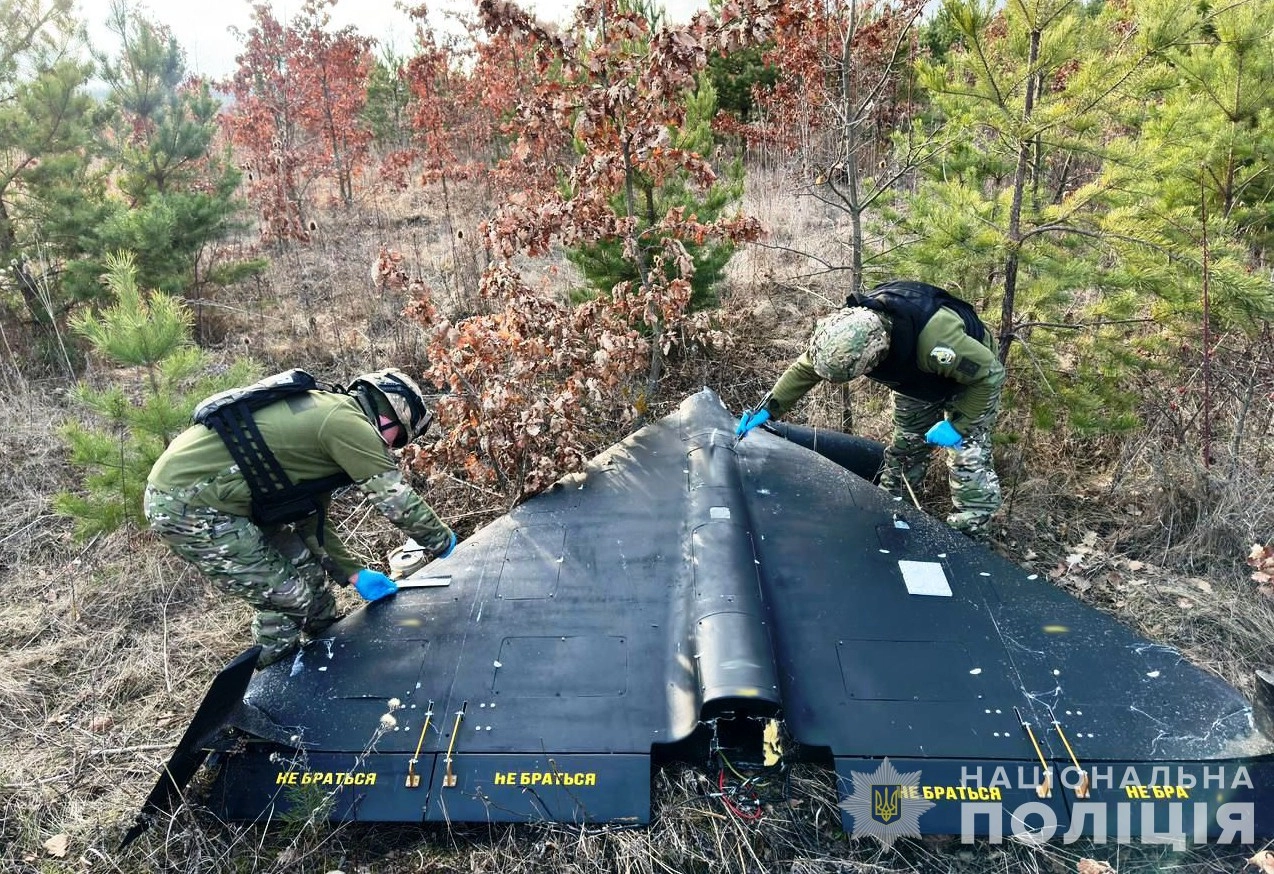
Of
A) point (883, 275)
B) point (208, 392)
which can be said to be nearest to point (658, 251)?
point (883, 275)

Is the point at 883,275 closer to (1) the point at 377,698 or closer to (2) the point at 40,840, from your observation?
(1) the point at 377,698

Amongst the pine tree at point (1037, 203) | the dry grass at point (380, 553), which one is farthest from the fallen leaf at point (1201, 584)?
the pine tree at point (1037, 203)

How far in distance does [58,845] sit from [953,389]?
4673mm

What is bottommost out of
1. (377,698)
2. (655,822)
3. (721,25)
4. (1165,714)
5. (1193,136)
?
(655,822)

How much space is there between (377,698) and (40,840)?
1.44m

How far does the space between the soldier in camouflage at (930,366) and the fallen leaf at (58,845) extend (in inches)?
142

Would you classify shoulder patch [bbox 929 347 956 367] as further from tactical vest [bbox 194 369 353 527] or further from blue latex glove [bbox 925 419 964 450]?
tactical vest [bbox 194 369 353 527]

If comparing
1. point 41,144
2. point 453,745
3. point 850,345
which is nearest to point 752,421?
point 850,345

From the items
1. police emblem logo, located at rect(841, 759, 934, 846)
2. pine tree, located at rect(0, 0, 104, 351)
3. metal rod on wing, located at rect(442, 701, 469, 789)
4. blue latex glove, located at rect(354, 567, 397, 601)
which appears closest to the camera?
police emblem logo, located at rect(841, 759, 934, 846)

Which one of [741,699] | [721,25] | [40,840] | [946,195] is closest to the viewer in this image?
[741,699]

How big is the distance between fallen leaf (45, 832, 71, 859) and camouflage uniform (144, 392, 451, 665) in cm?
93

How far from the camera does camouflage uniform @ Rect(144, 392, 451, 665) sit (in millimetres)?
3234

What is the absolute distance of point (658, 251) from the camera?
5.73 metres

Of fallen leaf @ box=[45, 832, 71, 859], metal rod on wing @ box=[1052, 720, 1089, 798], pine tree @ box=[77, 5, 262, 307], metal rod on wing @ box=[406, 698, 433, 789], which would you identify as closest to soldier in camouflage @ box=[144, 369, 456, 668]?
metal rod on wing @ box=[406, 698, 433, 789]
